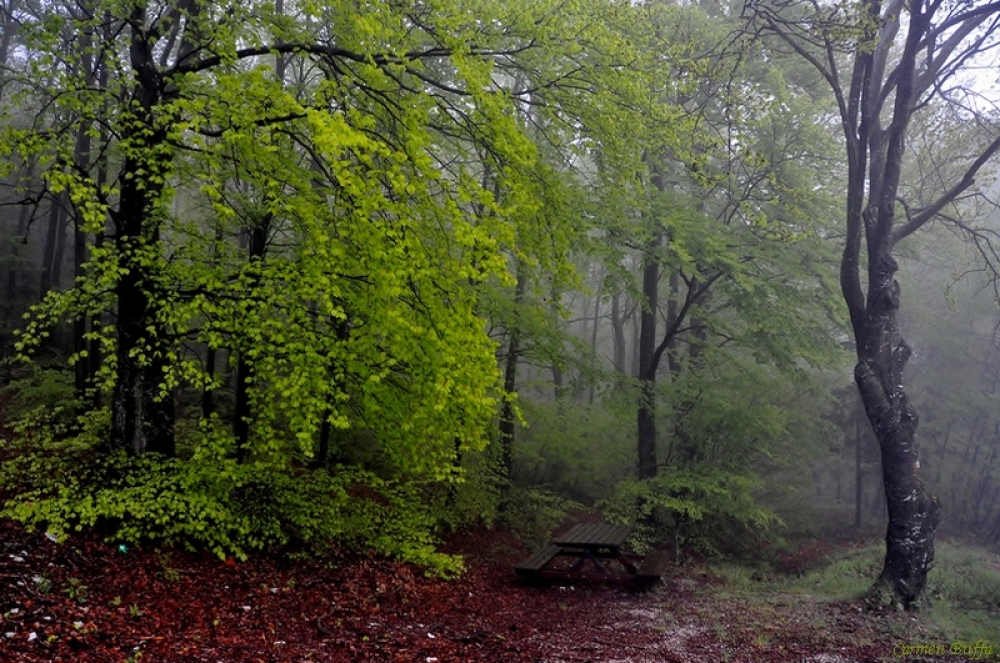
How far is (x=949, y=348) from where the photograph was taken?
25.7 metres

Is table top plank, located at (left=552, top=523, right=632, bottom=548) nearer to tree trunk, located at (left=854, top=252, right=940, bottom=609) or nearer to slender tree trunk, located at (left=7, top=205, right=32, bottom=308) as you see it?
tree trunk, located at (left=854, top=252, right=940, bottom=609)

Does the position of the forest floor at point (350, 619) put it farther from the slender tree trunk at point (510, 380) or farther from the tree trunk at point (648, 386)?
the tree trunk at point (648, 386)

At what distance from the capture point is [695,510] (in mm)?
13188

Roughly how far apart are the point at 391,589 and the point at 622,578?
397cm

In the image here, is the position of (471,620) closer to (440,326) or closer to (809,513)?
(440,326)

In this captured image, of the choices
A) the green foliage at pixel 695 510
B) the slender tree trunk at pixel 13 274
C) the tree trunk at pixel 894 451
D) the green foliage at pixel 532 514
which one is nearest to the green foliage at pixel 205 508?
the green foliage at pixel 532 514

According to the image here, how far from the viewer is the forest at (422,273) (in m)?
6.96

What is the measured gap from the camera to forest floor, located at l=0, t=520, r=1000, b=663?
5.26 meters

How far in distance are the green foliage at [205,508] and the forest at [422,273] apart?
0.19 feet

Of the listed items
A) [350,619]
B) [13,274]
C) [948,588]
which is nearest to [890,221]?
[948,588]

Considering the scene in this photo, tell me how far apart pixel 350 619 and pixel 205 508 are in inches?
84.4

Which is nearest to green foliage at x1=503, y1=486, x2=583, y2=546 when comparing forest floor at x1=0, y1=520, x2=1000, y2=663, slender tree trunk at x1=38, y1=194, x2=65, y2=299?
forest floor at x1=0, y1=520, x2=1000, y2=663

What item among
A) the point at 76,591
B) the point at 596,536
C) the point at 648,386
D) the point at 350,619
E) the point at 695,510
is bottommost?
the point at 350,619

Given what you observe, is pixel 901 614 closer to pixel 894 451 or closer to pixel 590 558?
pixel 894 451
